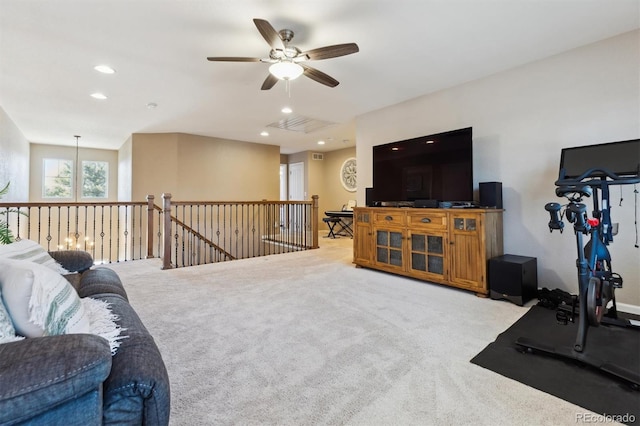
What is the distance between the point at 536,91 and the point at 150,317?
14.5ft

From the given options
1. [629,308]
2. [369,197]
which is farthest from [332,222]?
[629,308]

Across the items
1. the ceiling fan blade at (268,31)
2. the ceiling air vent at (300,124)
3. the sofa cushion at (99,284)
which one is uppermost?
the ceiling air vent at (300,124)

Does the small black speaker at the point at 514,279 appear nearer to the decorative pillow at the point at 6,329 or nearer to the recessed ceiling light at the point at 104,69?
the decorative pillow at the point at 6,329

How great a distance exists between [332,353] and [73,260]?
205cm

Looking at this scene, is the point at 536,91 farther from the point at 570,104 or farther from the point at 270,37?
the point at 270,37

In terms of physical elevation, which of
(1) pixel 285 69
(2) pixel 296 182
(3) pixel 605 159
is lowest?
(3) pixel 605 159

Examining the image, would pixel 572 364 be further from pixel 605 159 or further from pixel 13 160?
pixel 13 160

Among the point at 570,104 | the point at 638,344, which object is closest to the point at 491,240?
the point at 638,344

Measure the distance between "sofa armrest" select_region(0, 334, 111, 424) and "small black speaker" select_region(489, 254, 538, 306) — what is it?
3.17 metres

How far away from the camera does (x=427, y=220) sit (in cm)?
355

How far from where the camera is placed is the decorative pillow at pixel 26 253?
1.59 metres

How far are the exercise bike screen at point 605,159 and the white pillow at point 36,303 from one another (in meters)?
3.29

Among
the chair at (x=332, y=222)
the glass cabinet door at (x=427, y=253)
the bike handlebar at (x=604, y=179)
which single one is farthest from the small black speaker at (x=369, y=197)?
the chair at (x=332, y=222)

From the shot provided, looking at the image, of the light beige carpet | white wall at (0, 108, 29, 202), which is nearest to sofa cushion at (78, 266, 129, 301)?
the light beige carpet
